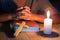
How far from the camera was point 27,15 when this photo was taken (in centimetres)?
158

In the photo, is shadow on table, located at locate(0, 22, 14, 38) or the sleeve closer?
shadow on table, located at locate(0, 22, 14, 38)

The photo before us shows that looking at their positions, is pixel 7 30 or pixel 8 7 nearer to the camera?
pixel 7 30

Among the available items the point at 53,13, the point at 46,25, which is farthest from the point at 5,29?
the point at 53,13

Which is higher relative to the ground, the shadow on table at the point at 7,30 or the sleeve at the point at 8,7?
the sleeve at the point at 8,7

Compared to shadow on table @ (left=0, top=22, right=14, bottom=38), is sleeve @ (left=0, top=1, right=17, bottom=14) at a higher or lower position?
higher

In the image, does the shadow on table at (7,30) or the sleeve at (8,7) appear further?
the sleeve at (8,7)

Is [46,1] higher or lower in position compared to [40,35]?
higher

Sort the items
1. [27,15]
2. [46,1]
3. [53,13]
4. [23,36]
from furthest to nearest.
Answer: [46,1]
[53,13]
[27,15]
[23,36]

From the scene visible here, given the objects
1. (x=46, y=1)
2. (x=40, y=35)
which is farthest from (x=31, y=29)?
(x=46, y=1)

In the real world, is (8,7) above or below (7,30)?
above

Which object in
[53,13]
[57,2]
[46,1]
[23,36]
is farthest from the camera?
[57,2]

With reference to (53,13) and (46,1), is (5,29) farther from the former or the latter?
(46,1)

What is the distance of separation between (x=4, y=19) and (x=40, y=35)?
0.55m

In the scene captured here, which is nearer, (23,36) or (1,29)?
(23,36)
